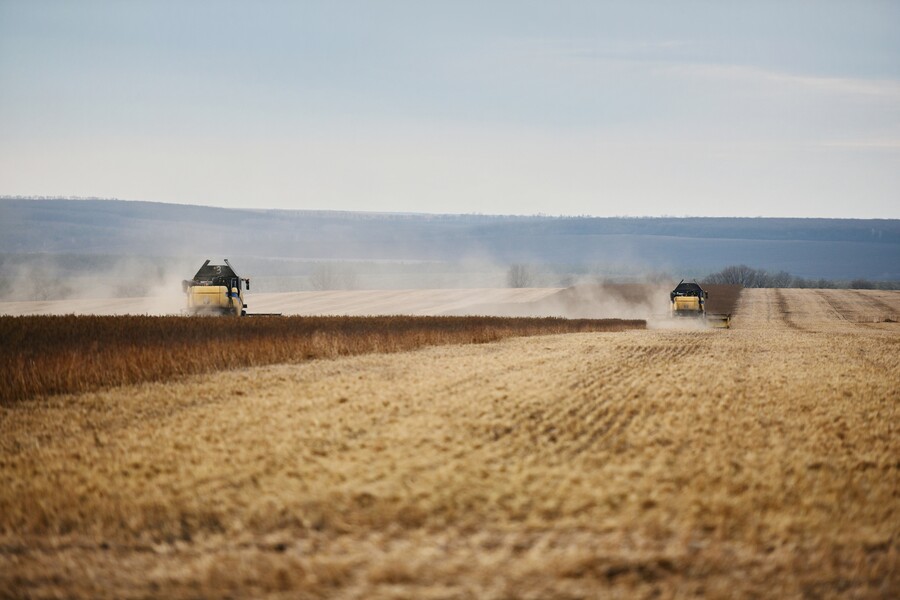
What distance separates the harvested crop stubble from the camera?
1750 cm

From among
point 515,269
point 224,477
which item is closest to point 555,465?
point 224,477

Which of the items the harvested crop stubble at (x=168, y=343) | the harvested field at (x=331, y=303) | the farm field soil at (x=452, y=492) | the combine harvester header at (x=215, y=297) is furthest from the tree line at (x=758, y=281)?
the farm field soil at (x=452, y=492)

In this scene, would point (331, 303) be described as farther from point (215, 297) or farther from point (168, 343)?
point (168, 343)

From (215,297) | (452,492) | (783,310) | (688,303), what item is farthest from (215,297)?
(783,310)

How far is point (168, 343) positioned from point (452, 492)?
16.4 m

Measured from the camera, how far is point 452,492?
27.4ft

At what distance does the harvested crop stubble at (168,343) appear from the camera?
57.4 ft

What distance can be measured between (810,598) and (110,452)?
8.03 meters

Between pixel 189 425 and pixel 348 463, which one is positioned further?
pixel 189 425

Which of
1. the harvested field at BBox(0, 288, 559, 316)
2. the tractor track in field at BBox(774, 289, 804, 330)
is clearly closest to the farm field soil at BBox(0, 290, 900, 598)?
the tractor track in field at BBox(774, 289, 804, 330)

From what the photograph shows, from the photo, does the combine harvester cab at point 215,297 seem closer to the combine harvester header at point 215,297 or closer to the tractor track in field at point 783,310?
the combine harvester header at point 215,297

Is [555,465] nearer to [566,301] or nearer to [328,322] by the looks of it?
[328,322]

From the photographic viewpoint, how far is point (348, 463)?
31.3ft

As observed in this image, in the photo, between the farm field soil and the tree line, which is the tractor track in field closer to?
the farm field soil
